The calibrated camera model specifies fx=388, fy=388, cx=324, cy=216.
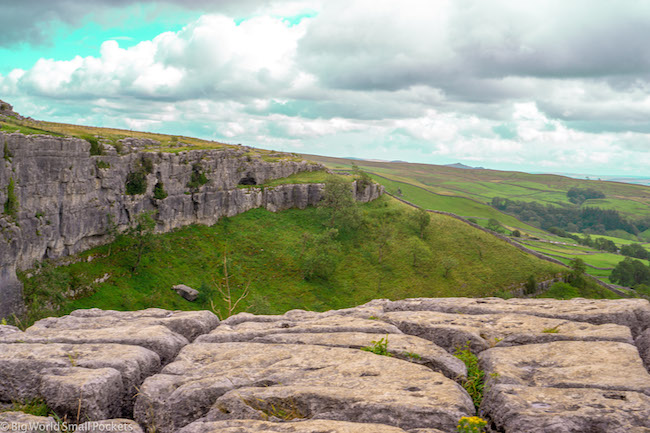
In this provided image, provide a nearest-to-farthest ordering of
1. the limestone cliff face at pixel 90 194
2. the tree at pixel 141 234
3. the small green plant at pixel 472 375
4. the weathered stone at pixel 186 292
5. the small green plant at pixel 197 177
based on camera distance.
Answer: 1. the small green plant at pixel 472 375
2. the limestone cliff face at pixel 90 194
3. the weathered stone at pixel 186 292
4. the tree at pixel 141 234
5. the small green plant at pixel 197 177

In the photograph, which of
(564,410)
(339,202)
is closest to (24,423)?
(564,410)

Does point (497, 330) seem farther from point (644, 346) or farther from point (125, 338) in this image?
point (125, 338)

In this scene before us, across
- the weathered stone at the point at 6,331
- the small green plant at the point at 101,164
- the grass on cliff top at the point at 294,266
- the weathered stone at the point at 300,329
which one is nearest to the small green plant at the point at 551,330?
the weathered stone at the point at 300,329

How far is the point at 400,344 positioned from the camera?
13539mm

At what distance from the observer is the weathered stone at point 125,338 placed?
14.0m

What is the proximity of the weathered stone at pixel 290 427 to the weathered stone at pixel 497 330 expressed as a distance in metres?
6.56

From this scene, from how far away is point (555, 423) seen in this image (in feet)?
27.9

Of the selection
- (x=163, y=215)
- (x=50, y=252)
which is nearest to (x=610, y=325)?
(x=50, y=252)

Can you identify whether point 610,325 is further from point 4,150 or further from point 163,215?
point 163,215

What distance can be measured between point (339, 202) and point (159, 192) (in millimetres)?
43804

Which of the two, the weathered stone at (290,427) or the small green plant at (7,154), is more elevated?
the small green plant at (7,154)

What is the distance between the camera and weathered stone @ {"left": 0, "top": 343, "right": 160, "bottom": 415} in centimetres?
1134

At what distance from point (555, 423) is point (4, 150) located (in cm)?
5458

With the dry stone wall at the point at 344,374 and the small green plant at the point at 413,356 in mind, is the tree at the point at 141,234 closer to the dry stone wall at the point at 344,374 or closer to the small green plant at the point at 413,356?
the dry stone wall at the point at 344,374
